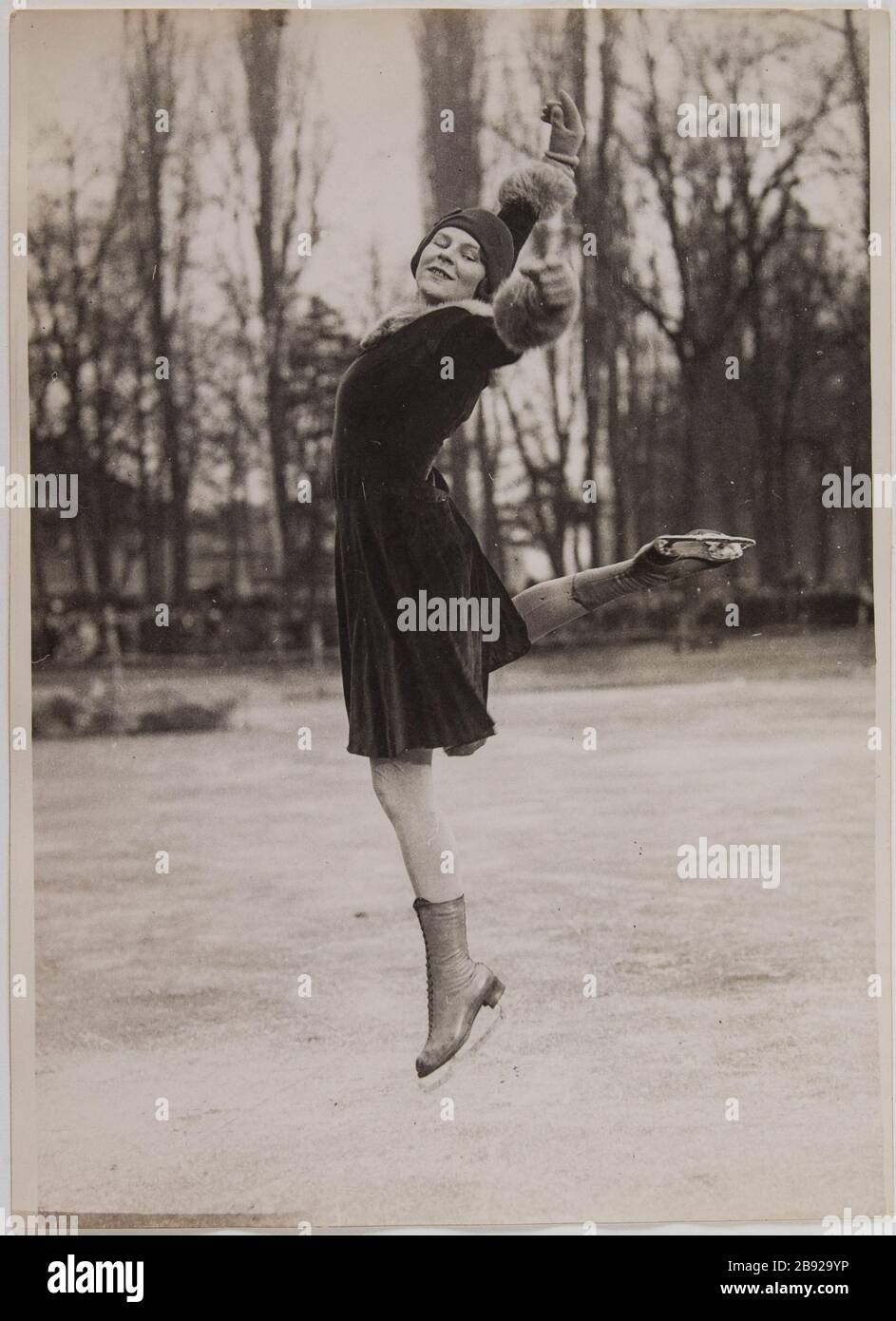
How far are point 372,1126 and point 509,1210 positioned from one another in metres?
0.46

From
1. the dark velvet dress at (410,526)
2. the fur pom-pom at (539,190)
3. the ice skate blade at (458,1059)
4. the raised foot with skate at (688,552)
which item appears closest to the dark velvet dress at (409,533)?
the dark velvet dress at (410,526)

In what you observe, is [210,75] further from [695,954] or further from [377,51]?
[695,954]

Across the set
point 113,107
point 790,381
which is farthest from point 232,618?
point 790,381

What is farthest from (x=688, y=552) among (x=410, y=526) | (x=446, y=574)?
(x=410, y=526)

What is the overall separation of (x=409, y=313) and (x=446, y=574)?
0.77 meters

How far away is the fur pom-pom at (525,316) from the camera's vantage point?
3.59 m

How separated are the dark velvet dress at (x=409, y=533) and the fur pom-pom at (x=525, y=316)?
38 mm

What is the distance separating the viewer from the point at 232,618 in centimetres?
369

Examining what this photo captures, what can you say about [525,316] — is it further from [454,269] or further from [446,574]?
[446,574]

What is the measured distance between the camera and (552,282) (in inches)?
142

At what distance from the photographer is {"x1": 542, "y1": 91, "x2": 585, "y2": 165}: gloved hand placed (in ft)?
12.0

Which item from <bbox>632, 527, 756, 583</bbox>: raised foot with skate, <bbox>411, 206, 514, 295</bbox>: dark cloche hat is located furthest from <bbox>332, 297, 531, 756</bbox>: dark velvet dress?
<bbox>632, 527, 756, 583</bbox>: raised foot with skate

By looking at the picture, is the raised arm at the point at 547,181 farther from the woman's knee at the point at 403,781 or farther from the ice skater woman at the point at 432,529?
the woman's knee at the point at 403,781

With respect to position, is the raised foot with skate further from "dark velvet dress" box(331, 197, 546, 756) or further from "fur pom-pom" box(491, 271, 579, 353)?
"fur pom-pom" box(491, 271, 579, 353)
